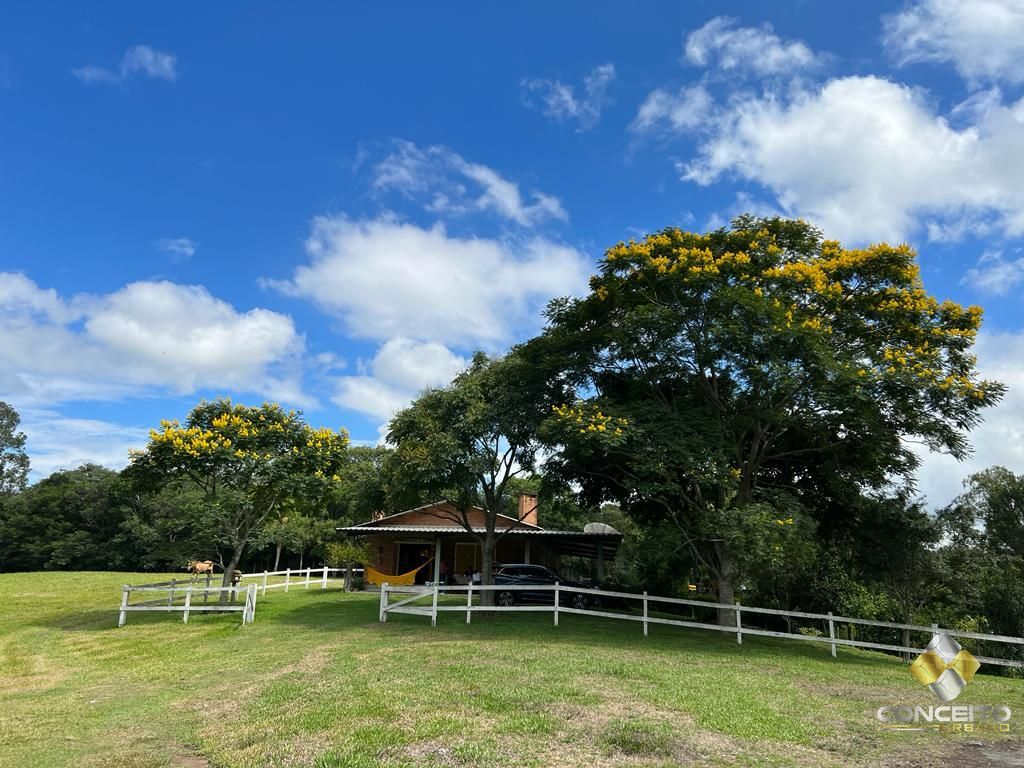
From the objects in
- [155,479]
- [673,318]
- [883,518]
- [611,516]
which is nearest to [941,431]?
[883,518]

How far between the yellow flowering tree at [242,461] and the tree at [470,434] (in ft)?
7.82

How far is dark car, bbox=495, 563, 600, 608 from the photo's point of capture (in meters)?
22.1

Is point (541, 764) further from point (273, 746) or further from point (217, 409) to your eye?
point (217, 409)

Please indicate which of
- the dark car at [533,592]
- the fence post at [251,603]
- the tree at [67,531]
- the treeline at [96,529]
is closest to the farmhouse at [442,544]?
the dark car at [533,592]

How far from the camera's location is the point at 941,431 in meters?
15.2

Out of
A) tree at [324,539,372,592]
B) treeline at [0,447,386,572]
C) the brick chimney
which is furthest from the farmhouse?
treeline at [0,447,386,572]

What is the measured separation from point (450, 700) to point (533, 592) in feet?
48.1

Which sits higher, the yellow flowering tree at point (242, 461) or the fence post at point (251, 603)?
the yellow flowering tree at point (242, 461)

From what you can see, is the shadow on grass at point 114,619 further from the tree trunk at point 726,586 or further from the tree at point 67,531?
the tree at point 67,531

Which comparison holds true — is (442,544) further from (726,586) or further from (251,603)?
(726,586)

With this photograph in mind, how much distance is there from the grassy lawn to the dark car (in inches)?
249

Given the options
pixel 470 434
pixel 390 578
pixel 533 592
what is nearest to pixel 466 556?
pixel 390 578

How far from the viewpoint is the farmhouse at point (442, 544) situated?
28469 mm

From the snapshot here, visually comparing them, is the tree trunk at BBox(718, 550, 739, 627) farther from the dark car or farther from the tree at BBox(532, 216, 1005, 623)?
the dark car
